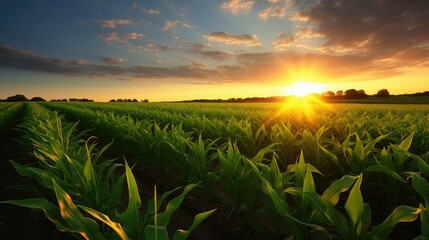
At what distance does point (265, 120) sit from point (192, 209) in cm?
532

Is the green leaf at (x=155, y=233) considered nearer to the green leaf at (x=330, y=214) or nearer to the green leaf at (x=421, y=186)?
the green leaf at (x=330, y=214)

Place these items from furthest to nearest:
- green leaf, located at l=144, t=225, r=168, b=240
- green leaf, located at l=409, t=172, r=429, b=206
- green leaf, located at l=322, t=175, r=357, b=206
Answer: green leaf, located at l=409, t=172, r=429, b=206
green leaf, located at l=322, t=175, r=357, b=206
green leaf, located at l=144, t=225, r=168, b=240

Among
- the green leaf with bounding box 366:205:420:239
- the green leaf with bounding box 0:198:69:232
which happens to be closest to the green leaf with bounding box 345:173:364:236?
the green leaf with bounding box 366:205:420:239

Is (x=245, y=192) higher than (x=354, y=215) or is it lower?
lower

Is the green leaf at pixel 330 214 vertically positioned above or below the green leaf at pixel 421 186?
below

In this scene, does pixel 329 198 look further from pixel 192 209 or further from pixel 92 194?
pixel 192 209

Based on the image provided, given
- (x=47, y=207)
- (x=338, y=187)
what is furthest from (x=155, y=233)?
(x=338, y=187)

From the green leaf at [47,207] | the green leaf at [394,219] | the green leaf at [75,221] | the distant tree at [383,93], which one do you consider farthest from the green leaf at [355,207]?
the distant tree at [383,93]

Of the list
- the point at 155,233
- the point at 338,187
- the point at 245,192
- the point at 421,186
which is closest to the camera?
the point at 155,233

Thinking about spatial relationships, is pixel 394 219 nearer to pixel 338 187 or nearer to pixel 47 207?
pixel 338 187

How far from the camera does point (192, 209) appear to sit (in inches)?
142

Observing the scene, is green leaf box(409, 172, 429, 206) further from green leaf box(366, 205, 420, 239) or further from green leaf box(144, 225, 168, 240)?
green leaf box(144, 225, 168, 240)

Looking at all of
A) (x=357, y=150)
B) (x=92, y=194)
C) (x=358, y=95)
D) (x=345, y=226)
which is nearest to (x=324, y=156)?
(x=357, y=150)

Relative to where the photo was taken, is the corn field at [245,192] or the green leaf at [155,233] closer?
the green leaf at [155,233]
